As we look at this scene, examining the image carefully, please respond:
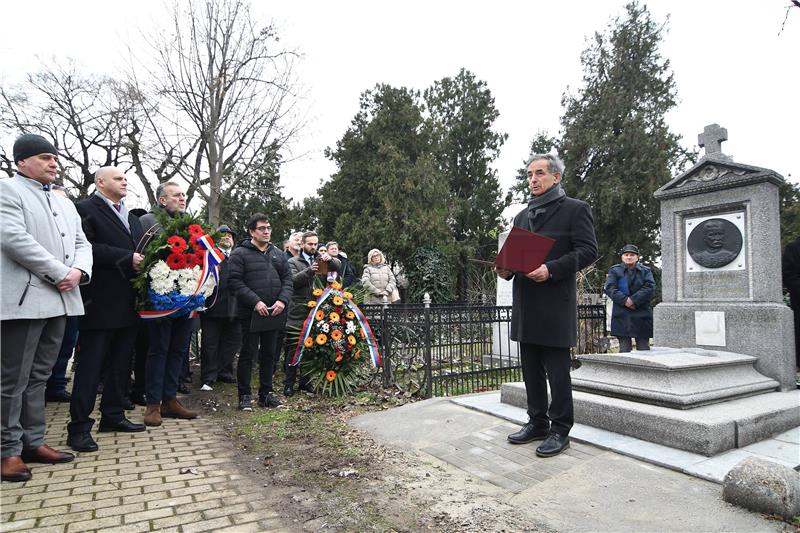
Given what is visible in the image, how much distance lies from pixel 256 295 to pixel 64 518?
8.96ft

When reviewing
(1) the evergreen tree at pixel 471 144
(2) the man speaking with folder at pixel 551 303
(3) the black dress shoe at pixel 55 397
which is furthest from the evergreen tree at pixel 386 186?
(2) the man speaking with folder at pixel 551 303

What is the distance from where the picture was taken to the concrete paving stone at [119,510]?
8.37 ft

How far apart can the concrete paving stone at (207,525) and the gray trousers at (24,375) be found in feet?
4.78

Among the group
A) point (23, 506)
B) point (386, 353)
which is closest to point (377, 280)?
point (386, 353)

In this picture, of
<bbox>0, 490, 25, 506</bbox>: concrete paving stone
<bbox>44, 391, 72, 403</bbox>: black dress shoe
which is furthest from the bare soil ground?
<bbox>44, 391, 72, 403</bbox>: black dress shoe

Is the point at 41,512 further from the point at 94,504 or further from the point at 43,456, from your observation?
the point at 43,456

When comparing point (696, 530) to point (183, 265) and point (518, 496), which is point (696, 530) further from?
point (183, 265)

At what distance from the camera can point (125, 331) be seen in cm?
405

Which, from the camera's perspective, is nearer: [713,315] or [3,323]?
[3,323]

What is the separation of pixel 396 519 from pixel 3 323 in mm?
2725

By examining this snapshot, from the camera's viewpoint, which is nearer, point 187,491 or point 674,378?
point 187,491

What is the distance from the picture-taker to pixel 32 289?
308 centimetres

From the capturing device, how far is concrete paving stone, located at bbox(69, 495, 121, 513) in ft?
8.52

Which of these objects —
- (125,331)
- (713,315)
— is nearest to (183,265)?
(125,331)
